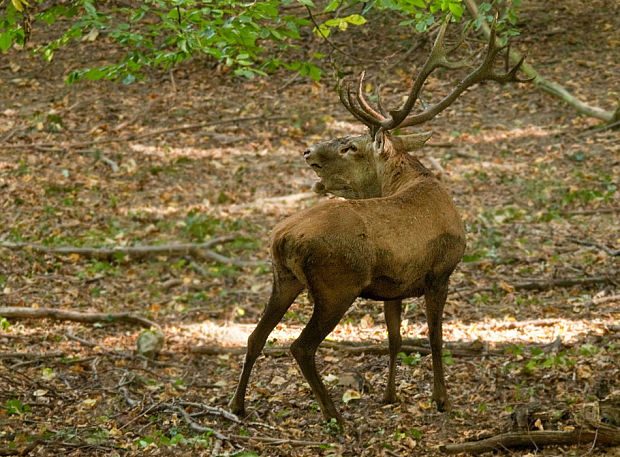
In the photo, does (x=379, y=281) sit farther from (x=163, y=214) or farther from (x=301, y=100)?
(x=301, y=100)

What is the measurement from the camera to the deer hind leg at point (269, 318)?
515 cm

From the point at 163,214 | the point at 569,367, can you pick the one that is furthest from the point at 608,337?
the point at 163,214

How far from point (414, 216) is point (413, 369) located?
1.65 meters

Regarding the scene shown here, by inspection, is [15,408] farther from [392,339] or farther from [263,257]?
[263,257]

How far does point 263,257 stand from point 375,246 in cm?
456

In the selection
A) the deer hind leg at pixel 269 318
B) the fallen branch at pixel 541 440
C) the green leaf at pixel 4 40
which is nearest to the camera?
the fallen branch at pixel 541 440

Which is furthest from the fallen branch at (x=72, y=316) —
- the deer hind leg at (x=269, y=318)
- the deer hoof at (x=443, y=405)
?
the deer hoof at (x=443, y=405)

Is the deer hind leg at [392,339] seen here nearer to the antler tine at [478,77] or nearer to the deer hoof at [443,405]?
the deer hoof at [443,405]

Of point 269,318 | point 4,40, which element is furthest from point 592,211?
point 4,40

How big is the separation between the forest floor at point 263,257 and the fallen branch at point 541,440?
8cm

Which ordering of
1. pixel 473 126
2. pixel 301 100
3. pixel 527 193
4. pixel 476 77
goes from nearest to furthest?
1. pixel 476 77
2. pixel 527 193
3. pixel 473 126
4. pixel 301 100

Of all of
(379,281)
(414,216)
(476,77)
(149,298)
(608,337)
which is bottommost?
(149,298)

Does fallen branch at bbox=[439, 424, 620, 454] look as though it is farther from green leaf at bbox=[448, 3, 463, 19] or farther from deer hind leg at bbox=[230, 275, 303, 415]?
green leaf at bbox=[448, 3, 463, 19]

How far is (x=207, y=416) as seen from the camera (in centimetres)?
543
